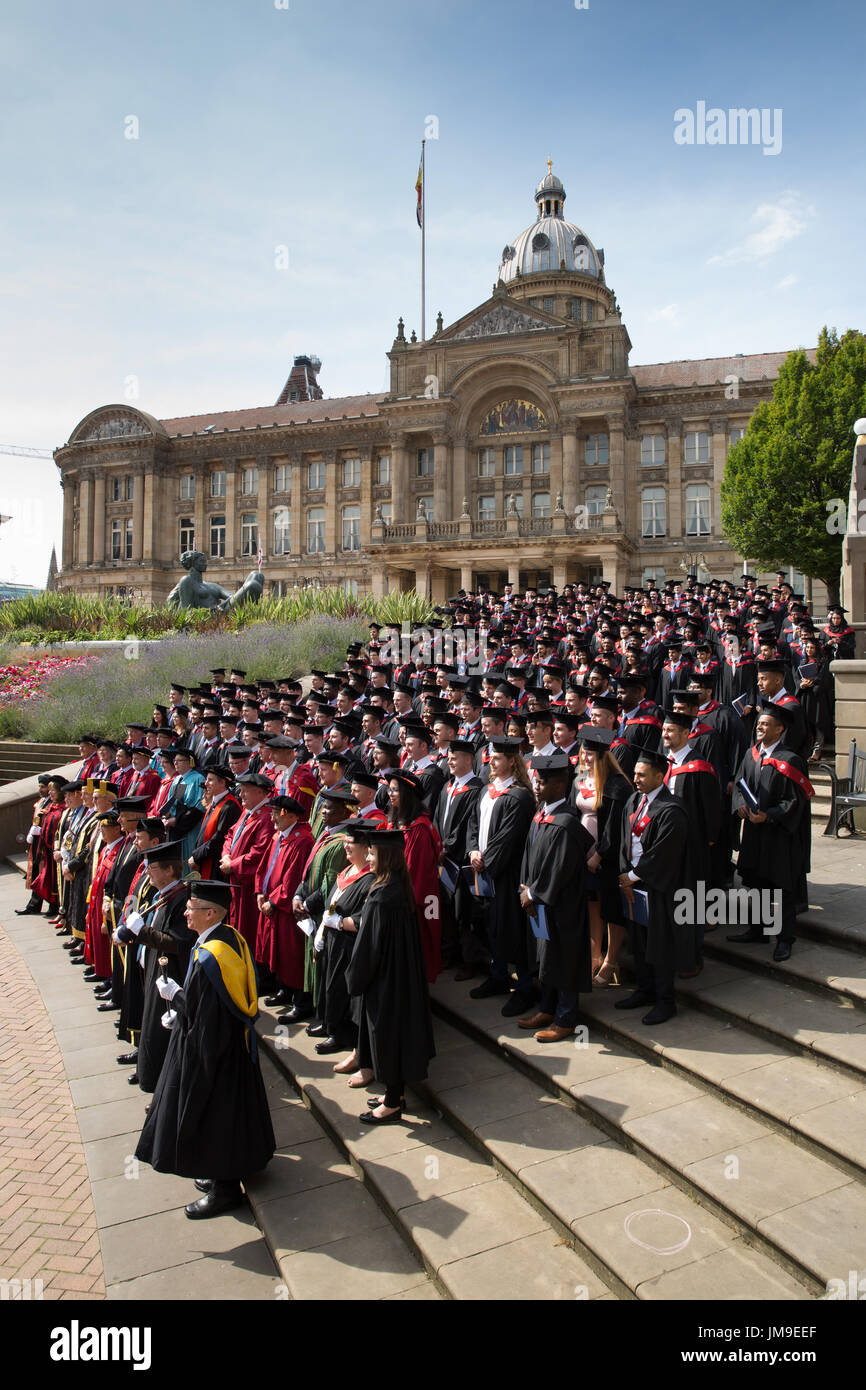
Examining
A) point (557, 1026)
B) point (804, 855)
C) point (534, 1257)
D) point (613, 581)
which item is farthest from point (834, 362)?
point (534, 1257)

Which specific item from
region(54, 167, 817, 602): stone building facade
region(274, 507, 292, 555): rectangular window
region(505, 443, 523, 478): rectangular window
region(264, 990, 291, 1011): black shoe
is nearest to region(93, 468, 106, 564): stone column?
region(54, 167, 817, 602): stone building facade

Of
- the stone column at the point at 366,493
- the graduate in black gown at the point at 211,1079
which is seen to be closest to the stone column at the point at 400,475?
the stone column at the point at 366,493

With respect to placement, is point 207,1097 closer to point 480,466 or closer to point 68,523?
point 480,466

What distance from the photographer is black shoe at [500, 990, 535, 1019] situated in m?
6.23

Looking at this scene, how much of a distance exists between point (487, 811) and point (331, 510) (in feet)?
151

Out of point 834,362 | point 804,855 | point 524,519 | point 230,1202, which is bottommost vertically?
point 230,1202

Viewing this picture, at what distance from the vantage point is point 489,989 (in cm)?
662

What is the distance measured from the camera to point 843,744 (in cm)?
927

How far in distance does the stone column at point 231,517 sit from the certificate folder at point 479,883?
48.9m

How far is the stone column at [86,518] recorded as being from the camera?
5569 cm

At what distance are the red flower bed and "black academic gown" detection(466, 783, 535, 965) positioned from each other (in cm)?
1589

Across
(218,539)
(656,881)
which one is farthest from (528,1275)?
(218,539)

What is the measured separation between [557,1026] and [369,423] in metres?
47.3
